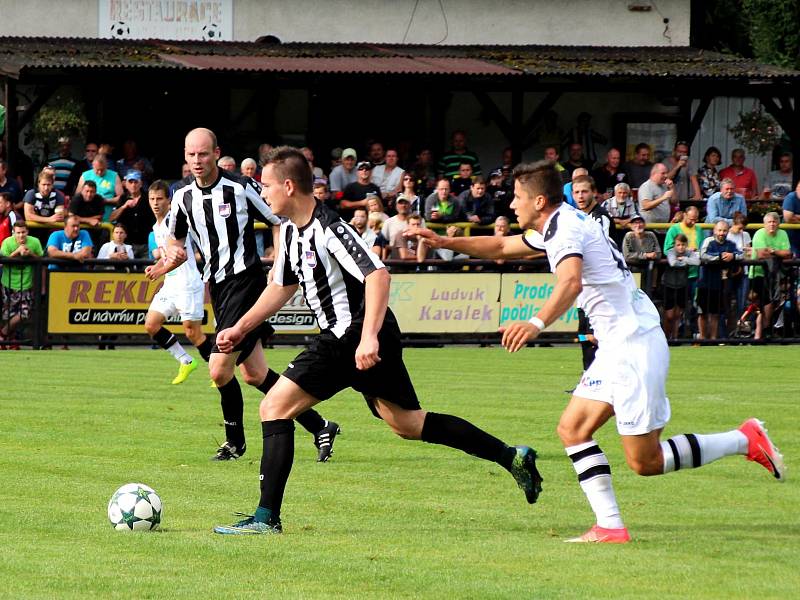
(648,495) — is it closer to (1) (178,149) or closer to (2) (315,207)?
(2) (315,207)

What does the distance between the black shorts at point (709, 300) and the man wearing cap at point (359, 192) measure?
4.88m

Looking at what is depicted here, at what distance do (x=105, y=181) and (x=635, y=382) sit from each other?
52.3ft

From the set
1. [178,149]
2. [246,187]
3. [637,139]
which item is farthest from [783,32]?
[246,187]

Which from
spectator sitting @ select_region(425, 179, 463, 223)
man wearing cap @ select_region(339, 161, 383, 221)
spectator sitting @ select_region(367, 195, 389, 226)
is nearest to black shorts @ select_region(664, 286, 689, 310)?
spectator sitting @ select_region(425, 179, 463, 223)

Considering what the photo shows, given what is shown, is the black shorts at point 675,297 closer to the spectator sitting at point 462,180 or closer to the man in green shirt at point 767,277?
the man in green shirt at point 767,277

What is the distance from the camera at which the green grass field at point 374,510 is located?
22.0 feet

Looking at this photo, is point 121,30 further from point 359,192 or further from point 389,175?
point 359,192

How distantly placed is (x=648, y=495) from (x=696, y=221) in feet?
46.4

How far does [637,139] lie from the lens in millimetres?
31047

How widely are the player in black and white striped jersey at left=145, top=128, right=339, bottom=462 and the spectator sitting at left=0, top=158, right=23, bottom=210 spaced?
11.5m

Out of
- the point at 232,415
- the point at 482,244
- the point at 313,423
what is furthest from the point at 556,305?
the point at 232,415

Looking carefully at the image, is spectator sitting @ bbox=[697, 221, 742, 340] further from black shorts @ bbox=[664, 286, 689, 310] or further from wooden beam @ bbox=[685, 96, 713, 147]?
wooden beam @ bbox=[685, 96, 713, 147]

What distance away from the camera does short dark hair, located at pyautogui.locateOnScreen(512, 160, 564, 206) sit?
7676 mm

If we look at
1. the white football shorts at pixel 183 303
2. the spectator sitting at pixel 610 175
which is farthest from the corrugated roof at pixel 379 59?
the white football shorts at pixel 183 303
